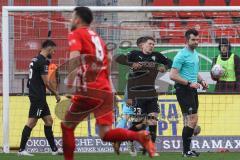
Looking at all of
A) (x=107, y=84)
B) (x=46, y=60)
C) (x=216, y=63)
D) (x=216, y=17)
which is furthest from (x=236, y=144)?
(x=107, y=84)

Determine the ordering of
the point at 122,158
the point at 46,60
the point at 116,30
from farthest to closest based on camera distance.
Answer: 1. the point at 116,30
2. the point at 46,60
3. the point at 122,158

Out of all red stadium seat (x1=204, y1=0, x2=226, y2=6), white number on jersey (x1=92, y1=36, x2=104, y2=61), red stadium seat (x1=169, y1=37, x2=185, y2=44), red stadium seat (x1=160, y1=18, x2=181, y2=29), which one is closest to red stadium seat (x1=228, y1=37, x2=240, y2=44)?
red stadium seat (x1=169, y1=37, x2=185, y2=44)

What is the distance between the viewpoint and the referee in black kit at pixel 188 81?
13.0 m

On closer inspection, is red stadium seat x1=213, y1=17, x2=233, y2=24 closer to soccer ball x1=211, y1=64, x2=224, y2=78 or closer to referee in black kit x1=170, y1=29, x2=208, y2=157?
soccer ball x1=211, y1=64, x2=224, y2=78

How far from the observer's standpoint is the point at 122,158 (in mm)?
12812

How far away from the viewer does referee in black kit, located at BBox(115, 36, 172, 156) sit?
13.7m

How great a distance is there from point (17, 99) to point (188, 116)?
158 inches

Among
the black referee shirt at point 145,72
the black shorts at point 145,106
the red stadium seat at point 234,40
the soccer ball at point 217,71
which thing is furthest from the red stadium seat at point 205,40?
the black shorts at point 145,106

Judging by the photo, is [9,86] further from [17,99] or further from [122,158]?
[122,158]

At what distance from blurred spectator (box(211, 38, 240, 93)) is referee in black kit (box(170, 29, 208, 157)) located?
2781 millimetres

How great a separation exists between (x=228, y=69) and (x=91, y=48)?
7551 millimetres

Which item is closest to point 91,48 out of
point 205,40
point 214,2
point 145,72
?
point 145,72

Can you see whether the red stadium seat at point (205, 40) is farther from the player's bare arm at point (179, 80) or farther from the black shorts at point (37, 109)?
the black shorts at point (37, 109)

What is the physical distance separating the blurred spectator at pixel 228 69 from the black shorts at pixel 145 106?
254cm
